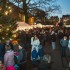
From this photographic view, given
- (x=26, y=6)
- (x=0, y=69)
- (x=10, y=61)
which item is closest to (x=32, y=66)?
(x=10, y=61)

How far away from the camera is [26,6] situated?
156ft

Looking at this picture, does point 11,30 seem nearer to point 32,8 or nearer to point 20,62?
point 20,62

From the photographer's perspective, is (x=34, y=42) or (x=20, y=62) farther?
(x=34, y=42)

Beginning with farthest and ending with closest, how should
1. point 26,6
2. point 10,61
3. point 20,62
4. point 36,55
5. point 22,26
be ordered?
point 26,6 < point 22,26 < point 36,55 < point 20,62 < point 10,61

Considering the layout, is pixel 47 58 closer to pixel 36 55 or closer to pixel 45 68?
pixel 45 68

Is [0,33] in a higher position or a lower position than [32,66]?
higher

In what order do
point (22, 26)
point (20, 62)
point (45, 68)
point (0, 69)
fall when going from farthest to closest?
point (22, 26) < point (20, 62) < point (45, 68) < point (0, 69)

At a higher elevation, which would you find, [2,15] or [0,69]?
[2,15]

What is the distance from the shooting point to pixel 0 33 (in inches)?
650

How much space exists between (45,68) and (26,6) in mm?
33845

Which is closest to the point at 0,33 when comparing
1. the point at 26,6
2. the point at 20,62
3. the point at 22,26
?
the point at 20,62

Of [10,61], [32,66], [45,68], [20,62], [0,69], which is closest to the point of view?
[0,69]

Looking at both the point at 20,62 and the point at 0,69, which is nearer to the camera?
the point at 0,69

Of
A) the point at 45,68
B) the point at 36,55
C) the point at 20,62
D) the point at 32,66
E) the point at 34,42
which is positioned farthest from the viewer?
the point at 34,42
